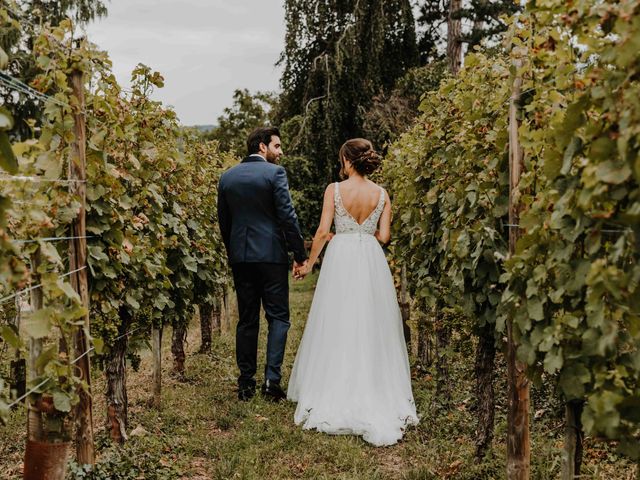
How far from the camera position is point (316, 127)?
1683 centimetres

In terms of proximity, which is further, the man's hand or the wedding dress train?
the man's hand

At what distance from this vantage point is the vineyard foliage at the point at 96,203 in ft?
7.79

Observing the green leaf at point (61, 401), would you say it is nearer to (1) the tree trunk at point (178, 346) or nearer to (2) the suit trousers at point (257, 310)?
(2) the suit trousers at point (257, 310)

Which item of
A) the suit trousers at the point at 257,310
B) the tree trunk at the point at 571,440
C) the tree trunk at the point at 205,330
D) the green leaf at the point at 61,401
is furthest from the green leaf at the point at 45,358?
the tree trunk at the point at 205,330

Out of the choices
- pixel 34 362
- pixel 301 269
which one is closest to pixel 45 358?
pixel 34 362

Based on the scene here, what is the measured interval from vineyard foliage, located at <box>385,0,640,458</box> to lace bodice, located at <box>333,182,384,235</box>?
1.46 metres

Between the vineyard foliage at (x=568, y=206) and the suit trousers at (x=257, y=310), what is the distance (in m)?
2.02

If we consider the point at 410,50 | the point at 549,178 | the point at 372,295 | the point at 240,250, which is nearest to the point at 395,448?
the point at 372,295

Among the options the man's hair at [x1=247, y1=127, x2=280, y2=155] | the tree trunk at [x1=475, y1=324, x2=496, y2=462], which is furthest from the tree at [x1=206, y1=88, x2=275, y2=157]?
the tree trunk at [x1=475, y1=324, x2=496, y2=462]

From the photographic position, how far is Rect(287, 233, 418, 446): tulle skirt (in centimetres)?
440

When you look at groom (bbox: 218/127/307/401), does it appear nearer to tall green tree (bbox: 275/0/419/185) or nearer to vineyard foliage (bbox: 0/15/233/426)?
vineyard foliage (bbox: 0/15/233/426)

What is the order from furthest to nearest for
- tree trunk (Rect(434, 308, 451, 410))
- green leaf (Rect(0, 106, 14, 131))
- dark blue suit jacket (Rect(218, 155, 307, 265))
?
dark blue suit jacket (Rect(218, 155, 307, 265)) → tree trunk (Rect(434, 308, 451, 410)) → green leaf (Rect(0, 106, 14, 131))

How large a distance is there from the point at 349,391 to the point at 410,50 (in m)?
15.3

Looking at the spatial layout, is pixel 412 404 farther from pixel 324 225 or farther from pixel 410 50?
pixel 410 50
